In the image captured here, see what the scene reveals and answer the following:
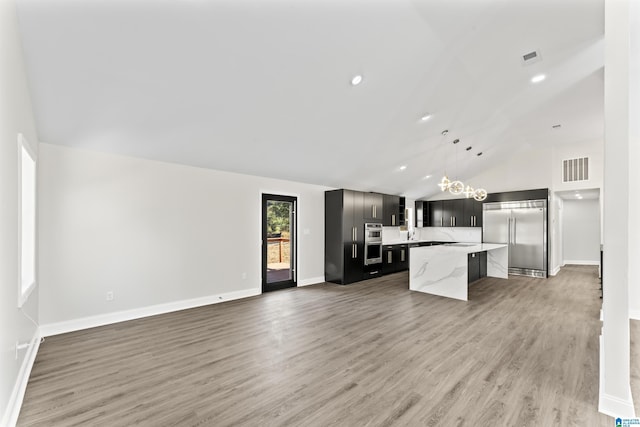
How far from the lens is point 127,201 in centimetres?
422

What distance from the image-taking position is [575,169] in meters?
7.48

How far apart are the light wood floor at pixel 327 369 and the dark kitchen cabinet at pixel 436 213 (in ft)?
16.2

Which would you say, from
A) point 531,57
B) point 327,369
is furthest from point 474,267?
point 327,369

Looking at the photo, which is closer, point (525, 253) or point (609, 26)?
point (609, 26)

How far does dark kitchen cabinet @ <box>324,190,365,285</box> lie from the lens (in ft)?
22.0

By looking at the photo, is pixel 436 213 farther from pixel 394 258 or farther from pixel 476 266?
pixel 476 266

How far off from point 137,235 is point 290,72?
3175 mm

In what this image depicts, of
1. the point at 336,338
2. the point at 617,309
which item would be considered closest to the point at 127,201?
the point at 336,338

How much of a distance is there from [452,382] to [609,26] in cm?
307

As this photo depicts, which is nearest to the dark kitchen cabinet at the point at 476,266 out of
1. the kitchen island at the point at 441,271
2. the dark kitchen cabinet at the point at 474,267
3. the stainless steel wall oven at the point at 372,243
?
the dark kitchen cabinet at the point at 474,267

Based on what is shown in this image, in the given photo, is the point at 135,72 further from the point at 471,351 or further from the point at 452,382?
the point at 471,351

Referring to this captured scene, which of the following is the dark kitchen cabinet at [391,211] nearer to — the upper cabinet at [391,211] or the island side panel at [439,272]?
the upper cabinet at [391,211]

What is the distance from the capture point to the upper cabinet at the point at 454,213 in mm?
8672

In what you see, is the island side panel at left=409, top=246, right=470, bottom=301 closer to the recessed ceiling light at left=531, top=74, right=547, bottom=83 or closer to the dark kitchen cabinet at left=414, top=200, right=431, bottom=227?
the recessed ceiling light at left=531, top=74, right=547, bottom=83
